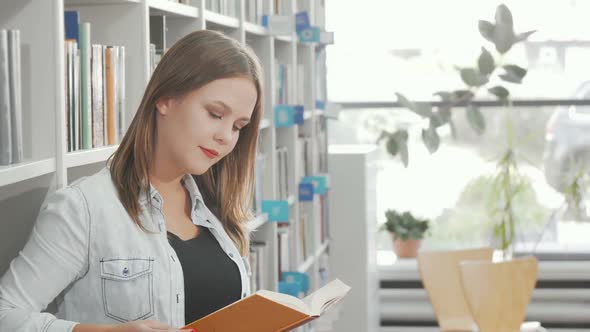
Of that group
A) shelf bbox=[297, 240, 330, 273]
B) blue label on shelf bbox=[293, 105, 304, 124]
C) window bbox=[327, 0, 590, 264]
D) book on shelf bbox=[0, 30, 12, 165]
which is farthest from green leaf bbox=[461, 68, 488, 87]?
book on shelf bbox=[0, 30, 12, 165]

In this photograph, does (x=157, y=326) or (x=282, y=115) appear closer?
(x=157, y=326)

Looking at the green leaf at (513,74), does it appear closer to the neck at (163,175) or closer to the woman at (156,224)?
the woman at (156,224)

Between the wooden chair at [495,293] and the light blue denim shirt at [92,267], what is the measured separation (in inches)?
117

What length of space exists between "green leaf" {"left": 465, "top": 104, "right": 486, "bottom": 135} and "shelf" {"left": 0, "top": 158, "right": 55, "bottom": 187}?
3712 millimetres

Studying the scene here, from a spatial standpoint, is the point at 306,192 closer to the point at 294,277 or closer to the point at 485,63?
the point at 294,277

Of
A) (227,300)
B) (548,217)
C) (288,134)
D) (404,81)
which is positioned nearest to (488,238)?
(548,217)

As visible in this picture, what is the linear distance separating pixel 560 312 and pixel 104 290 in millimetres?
4468

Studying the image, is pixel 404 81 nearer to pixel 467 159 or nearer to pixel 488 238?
pixel 467 159

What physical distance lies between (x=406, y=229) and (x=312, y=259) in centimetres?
162

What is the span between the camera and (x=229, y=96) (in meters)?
1.67

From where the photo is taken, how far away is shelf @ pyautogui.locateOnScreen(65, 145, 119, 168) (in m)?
1.71

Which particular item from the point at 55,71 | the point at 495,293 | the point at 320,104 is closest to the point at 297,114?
the point at 320,104

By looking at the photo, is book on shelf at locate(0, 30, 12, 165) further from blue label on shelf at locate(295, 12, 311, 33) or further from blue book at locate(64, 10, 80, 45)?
blue label on shelf at locate(295, 12, 311, 33)

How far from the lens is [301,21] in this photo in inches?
147
